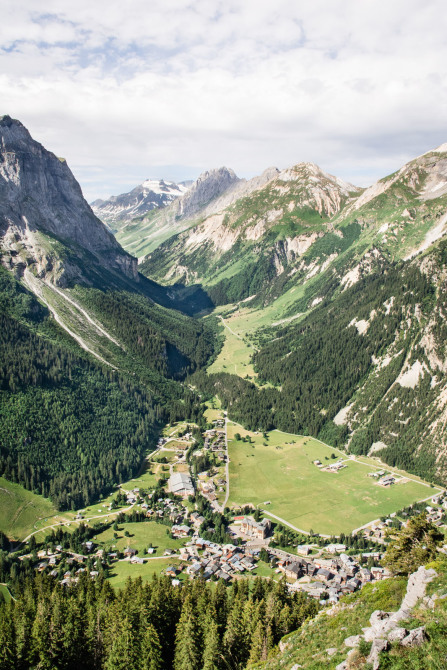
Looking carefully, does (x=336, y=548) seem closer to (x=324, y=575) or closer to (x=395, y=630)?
(x=324, y=575)

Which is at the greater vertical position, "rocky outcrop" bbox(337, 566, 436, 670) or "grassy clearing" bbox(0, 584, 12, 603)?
"rocky outcrop" bbox(337, 566, 436, 670)

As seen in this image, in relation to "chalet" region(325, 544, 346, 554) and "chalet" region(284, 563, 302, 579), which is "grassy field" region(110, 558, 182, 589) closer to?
"chalet" region(284, 563, 302, 579)

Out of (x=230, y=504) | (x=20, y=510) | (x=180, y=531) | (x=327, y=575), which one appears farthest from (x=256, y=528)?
(x=20, y=510)

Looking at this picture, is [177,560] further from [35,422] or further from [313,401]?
[313,401]

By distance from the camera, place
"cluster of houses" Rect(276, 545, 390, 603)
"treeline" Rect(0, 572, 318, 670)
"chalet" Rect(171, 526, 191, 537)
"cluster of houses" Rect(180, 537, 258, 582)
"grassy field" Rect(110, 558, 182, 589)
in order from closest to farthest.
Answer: "treeline" Rect(0, 572, 318, 670) → "cluster of houses" Rect(276, 545, 390, 603) → "grassy field" Rect(110, 558, 182, 589) → "cluster of houses" Rect(180, 537, 258, 582) → "chalet" Rect(171, 526, 191, 537)

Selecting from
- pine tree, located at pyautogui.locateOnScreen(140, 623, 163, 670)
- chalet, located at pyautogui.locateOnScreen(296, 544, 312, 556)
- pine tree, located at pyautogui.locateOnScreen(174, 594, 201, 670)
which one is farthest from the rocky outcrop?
chalet, located at pyautogui.locateOnScreen(296, 544, 312, 556)

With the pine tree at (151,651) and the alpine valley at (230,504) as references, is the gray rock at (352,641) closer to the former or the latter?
the alpine valley at (230,504)
